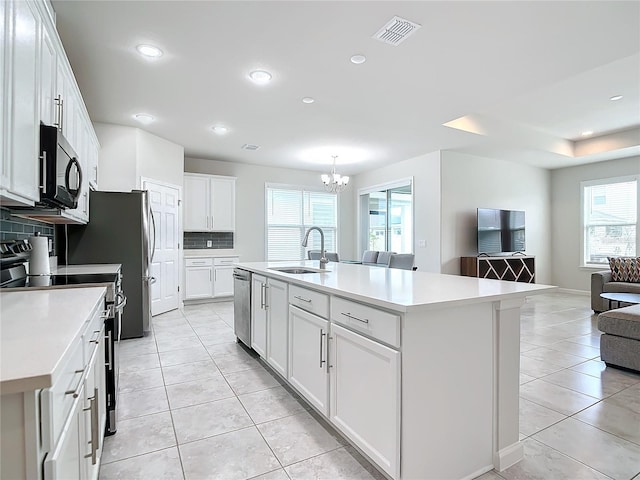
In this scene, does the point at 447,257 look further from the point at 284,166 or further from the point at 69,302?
the point at 69,302

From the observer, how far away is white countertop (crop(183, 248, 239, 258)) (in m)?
6.25

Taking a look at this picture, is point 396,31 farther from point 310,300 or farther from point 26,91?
point 26,91

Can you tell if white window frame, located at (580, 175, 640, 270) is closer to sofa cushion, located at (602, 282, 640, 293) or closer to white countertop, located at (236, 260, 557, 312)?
sofa cushion, located at (602, 282, 640, 293)

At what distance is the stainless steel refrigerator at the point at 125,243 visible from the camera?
141 inches

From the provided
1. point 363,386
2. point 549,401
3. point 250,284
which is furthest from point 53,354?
point 549,401

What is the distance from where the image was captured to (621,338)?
292cm

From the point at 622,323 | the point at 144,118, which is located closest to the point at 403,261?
the point at 622,323

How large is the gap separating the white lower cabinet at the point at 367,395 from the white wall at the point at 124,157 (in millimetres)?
4067

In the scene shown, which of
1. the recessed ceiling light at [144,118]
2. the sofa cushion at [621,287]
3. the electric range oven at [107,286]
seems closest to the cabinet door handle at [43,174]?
the electric range oven at [107,286]

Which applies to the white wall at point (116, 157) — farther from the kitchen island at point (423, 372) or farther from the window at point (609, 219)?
the window at point (609, 219)

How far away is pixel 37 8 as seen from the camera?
1.66 metres

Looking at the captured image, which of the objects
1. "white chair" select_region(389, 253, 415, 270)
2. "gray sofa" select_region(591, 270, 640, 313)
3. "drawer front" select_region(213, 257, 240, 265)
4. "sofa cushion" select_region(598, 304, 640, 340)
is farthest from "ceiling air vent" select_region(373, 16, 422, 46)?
"gray sofa" select_region(591, 270, 640, 313)

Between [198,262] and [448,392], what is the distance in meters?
5.24

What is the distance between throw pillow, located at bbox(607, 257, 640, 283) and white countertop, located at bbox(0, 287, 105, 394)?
659cm
